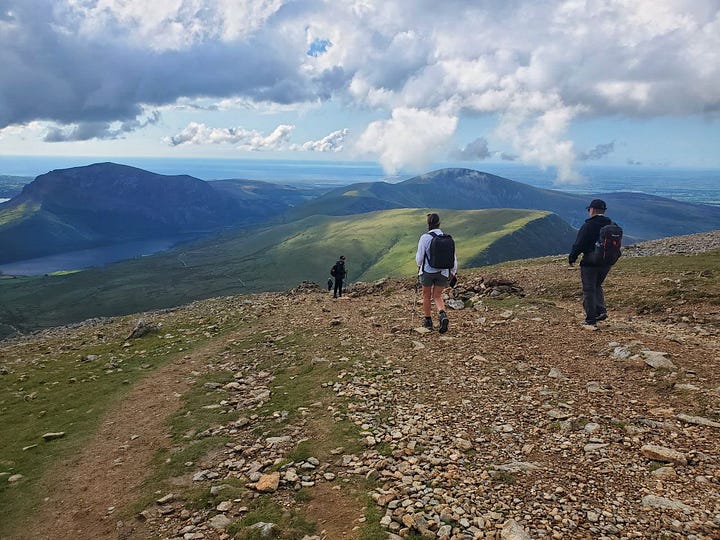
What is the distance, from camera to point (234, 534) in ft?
23.0

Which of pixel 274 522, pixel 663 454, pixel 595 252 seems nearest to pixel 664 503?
pixel 663 454

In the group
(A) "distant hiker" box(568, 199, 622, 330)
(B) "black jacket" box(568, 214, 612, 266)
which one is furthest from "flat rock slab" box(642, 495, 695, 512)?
(B) "black jacket" box(568, 214, 612, 266)

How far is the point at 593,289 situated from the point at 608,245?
1.96 meters

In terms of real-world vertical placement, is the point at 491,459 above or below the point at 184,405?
above

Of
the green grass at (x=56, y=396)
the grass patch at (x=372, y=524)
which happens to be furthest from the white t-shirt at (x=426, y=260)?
the green grass at (x=56, y=396)

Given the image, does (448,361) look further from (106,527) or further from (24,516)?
(24,516)

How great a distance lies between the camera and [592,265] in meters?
16.2

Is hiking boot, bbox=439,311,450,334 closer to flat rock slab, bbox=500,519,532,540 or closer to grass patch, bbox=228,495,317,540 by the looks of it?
grass patch, bbox=228,495,317,540

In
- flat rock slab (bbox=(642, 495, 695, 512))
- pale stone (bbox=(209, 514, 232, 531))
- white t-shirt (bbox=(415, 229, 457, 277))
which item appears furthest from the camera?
white t-shirt (bbox=(415, 229, 457, 277))

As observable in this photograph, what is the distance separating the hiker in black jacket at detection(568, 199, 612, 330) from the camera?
52.5ft

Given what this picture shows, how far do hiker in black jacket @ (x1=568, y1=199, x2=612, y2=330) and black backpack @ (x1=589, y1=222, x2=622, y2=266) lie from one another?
22cm

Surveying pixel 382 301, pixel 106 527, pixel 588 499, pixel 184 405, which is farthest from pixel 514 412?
pixel 382 301

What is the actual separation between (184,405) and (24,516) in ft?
17.2

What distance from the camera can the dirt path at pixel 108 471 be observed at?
820 cm
